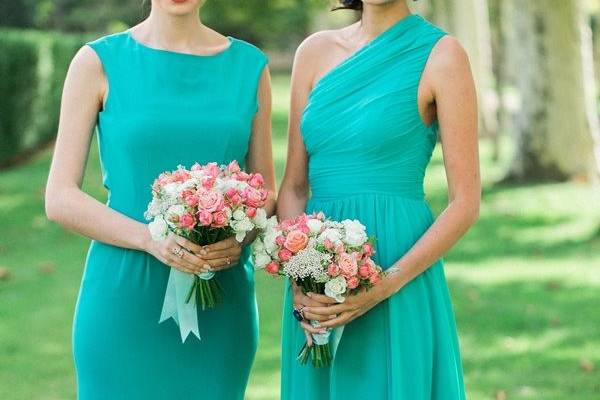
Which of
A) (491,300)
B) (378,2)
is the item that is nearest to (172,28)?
(378,2)

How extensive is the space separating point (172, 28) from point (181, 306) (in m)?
1.02

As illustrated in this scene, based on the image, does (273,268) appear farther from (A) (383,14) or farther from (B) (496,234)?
(B) (496,234)

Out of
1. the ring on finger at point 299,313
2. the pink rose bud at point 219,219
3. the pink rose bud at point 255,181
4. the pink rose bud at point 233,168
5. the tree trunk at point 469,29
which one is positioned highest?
the tree trunk at point 469,29

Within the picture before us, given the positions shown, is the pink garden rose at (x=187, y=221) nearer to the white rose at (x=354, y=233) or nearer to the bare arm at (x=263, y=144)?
the white rose at (x=354, y=233)

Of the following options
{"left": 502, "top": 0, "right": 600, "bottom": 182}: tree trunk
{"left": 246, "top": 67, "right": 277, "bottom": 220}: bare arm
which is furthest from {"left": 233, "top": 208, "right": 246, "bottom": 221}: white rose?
{"left": 502, "top": 0, "right": 600, "bottom": 182}: tree trunk

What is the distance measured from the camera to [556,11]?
17.1 m

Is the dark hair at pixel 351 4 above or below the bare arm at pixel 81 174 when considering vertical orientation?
above

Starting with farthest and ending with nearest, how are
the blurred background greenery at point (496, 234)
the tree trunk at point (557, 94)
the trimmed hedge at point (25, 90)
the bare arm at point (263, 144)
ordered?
→ the trimmed hedge at point (25, 90)
the tree trunk at point (557, 94)
the blurred background greenery at point (496, 234)
the bare arm at point (263, 144)

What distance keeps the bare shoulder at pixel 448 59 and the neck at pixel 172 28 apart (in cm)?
88

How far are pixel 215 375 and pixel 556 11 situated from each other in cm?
1392

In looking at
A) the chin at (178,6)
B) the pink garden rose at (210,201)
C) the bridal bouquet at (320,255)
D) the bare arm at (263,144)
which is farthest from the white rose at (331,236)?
the chin at (178,6)

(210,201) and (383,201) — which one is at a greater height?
(383,201)

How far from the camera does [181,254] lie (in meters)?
3.81

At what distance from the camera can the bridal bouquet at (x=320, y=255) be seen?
12.2 feet
